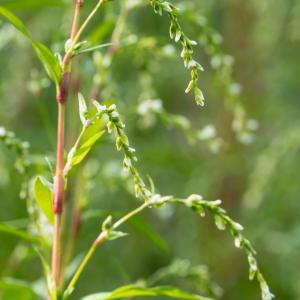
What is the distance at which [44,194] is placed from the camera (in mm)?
978

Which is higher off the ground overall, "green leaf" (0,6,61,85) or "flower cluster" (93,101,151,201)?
"green leaf" (0,6,61,85)

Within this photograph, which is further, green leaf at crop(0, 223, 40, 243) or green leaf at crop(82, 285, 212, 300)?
green leaf at crop(0, 223, 40, 243)

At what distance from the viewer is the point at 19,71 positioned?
8.64 ft

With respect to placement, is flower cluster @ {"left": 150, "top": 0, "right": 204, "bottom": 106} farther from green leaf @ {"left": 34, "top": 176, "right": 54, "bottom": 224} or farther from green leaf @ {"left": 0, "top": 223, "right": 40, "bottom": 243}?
green leaf @ {"left": 0, "top": 223, "right": 40, "bottom": 243}

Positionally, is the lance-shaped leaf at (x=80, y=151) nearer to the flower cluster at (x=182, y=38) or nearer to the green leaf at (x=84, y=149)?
the green leaf at (x=84, y=149)

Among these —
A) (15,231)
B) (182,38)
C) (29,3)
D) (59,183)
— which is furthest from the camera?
(29,3)

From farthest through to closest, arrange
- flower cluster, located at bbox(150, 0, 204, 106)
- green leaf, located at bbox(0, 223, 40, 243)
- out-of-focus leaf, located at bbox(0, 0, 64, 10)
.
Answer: out-of-focus leaf, located at bbox(0, 0, 64, 10) → green leaf, located at bbox(0, 223, 40, 243) → flower cluster, located at bbox(150, 0, 204, 106)

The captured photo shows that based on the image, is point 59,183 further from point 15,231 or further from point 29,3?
point 29,3

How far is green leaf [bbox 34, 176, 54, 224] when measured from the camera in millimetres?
962

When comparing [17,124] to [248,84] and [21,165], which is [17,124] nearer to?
[248,84]

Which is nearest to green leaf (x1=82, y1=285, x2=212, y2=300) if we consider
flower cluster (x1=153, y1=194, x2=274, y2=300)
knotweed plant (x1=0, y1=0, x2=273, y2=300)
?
knotweed plant (x1=0, y1=0, x2=273, y2=300)

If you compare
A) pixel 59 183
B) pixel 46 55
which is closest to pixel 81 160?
pixel 59 183

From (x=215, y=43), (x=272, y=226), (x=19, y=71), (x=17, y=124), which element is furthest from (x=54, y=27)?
(x=215, y=43)

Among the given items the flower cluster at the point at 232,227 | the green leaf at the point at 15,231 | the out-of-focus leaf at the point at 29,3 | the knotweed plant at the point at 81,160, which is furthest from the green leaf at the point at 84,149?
the out-of-focus leaf at the point at 29,3
